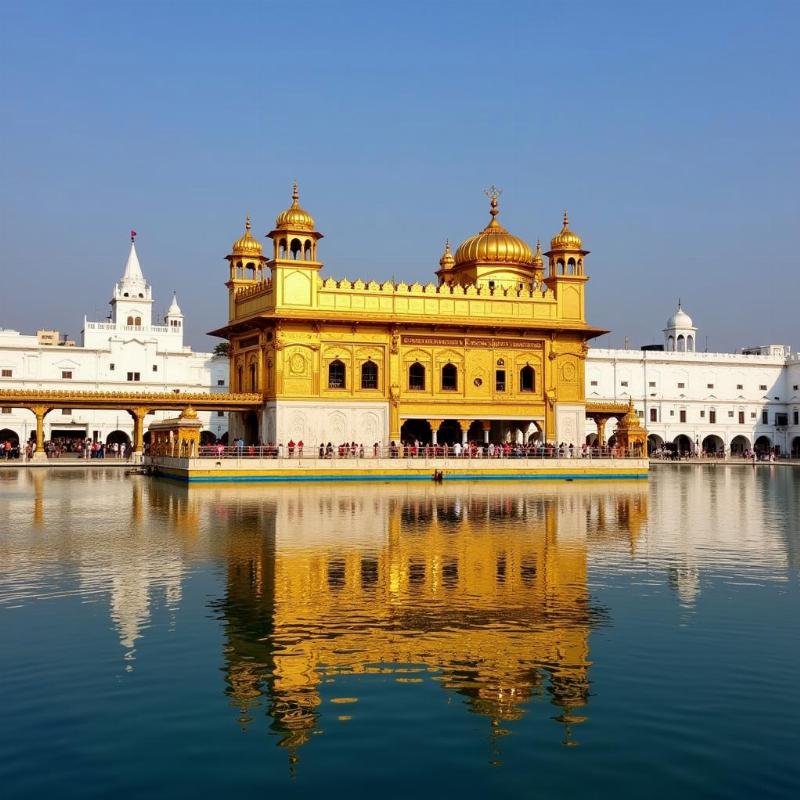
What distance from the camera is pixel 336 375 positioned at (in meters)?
39.8

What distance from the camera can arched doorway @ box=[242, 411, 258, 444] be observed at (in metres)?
42.6

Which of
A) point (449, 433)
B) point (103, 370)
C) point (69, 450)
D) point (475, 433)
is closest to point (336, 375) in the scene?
point (449, 433)

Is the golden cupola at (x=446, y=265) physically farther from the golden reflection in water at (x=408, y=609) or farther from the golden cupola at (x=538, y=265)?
the golden reflection in water at (x=408, y=609)

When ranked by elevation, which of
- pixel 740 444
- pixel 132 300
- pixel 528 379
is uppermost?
pixel 132 300

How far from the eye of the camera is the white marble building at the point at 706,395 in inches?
2704

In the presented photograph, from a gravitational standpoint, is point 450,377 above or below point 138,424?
above

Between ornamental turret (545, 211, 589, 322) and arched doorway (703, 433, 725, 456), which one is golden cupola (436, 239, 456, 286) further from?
arched doorway (703, 433, 725, 456)

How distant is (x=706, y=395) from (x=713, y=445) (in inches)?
168

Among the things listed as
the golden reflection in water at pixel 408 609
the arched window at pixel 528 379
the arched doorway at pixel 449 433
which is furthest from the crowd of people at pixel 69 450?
the golden reflection in water at pixel 408 609

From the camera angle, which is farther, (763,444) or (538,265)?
(763,444)

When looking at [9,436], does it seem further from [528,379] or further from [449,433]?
[528,379]

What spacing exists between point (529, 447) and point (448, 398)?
4.06m

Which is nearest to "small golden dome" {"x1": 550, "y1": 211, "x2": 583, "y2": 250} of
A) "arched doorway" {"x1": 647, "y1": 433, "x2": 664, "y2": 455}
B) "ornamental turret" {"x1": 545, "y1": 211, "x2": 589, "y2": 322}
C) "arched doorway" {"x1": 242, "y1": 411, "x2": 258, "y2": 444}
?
"ornamental turret" {"x1": 545, "y1": 211, "x2": 589, "y2": 322}

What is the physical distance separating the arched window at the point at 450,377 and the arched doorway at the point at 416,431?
97.0 inches
